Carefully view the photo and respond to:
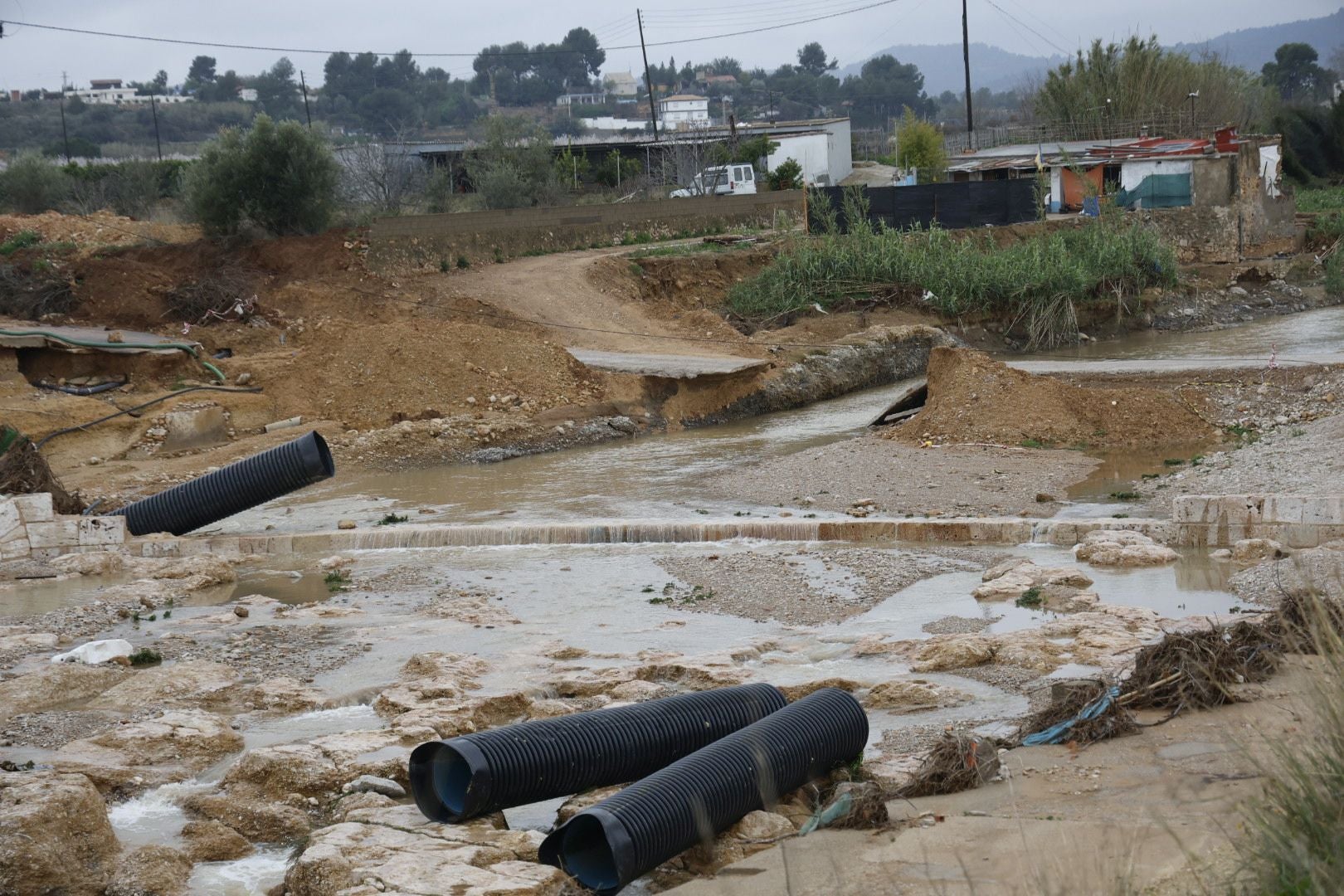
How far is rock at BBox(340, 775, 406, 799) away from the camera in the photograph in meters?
6.71

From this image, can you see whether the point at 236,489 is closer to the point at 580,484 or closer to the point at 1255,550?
the point at 580,484

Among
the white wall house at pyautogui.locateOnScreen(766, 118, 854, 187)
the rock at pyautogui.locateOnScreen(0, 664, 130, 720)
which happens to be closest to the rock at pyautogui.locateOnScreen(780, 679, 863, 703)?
the rock at pyautogui.locateOnScreen(0, 664, 130, 720)

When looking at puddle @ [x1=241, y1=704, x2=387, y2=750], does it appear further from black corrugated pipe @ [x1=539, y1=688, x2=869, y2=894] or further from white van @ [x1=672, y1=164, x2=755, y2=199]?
white van @ [x1=672, y1=164, x2=755, y2=199]

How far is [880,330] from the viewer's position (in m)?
27.1

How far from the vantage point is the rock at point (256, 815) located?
252 inches

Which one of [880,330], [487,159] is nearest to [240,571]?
[880,330]

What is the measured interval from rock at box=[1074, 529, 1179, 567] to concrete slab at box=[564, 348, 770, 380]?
11724mm

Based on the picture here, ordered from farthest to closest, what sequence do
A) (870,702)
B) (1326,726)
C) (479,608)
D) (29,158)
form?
(29,158) → (479,608) → (870,702) → (1326,726)

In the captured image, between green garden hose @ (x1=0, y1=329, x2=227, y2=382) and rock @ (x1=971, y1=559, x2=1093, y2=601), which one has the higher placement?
green garden hose @ (x1=0, y1=329, x2=227, y2=382)

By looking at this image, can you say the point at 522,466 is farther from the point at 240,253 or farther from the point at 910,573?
the point at 240,253

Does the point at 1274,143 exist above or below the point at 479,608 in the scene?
above

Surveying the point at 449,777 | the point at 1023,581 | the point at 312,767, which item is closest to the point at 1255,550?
the point at 1023,581

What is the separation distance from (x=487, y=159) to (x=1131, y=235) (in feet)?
64.6

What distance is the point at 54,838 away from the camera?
5617 mm
